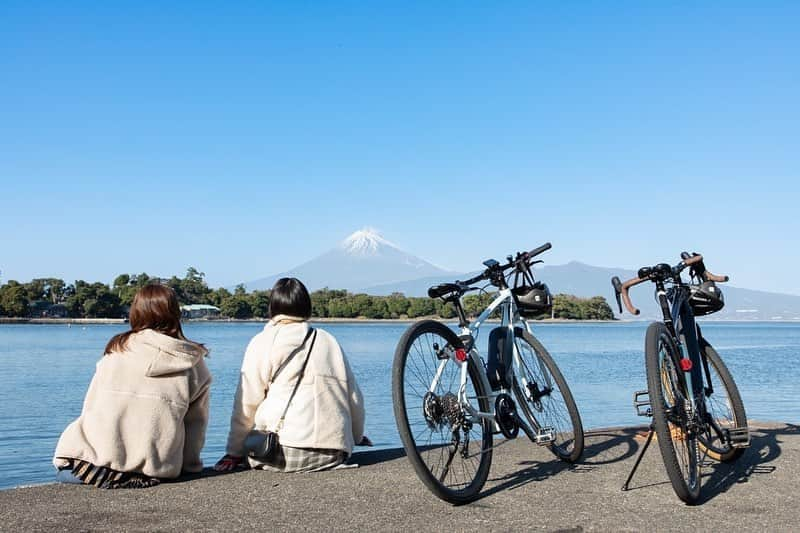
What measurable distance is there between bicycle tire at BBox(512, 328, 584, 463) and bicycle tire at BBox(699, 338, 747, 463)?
886 millimetres

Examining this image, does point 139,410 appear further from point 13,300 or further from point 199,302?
point 199,302

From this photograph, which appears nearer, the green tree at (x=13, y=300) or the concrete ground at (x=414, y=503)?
the concrete ground at (x=414, y=503)

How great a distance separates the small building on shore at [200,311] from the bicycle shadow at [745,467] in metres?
168

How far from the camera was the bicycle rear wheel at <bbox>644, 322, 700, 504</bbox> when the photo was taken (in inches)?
178

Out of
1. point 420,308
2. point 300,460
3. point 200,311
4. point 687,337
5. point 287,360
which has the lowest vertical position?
point 300,460

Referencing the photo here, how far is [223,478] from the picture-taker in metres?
5.41

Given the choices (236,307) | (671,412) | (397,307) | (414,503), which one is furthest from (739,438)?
(397,307)

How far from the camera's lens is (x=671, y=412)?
4.85 meters

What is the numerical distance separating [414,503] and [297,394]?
124 centimetres

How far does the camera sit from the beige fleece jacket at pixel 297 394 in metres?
5.55

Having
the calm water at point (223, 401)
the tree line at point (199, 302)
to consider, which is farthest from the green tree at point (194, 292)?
the calm water at point (223, 401)

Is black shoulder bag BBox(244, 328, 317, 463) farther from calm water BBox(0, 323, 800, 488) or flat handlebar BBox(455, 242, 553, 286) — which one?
calm water BBox(0, 323, 800, 488)

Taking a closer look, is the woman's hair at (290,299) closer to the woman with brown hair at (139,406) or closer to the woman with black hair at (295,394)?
the woman with black hair at (295,394)

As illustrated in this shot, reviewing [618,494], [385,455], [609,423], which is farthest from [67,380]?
[618,494]
